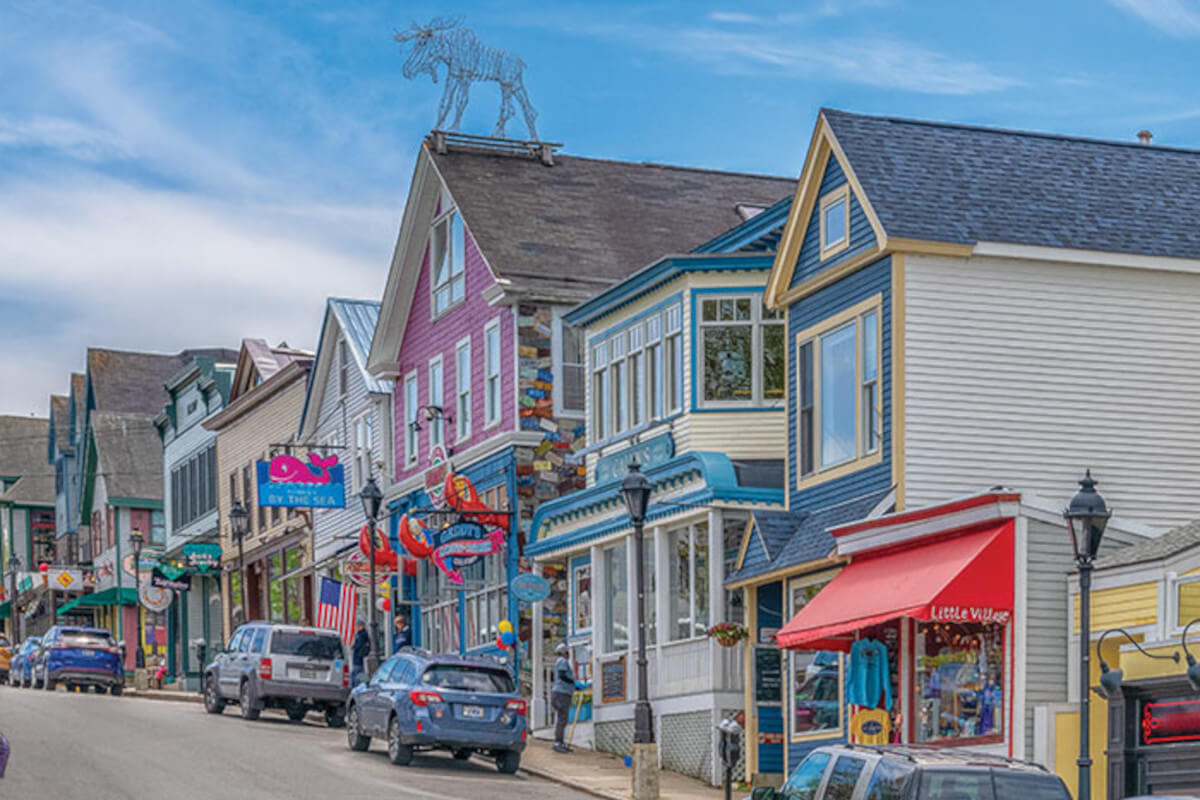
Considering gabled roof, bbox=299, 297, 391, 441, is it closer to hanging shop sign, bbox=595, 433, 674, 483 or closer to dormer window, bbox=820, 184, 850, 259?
hanging shop sign, bbox=595, 433, 674, 483

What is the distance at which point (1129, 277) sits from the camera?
27469mm

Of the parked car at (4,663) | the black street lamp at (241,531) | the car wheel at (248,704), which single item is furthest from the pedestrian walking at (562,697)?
the parked car at (4,663)

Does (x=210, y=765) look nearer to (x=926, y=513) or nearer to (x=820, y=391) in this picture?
(x=820, y=391)

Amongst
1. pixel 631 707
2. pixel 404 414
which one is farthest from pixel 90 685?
pixel 631 707

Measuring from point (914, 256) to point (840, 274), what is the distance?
161cm

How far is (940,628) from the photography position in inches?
990

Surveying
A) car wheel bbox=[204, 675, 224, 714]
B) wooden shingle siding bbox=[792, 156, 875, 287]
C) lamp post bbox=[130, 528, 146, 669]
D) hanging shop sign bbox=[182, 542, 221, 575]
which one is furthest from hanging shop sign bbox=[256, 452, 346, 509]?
wooden shingle siding bbox=[792, 156, 875, 287]

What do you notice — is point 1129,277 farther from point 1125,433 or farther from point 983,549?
point 983,549

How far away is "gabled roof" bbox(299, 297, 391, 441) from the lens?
1922 inches

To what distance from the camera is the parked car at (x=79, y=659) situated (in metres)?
49.4

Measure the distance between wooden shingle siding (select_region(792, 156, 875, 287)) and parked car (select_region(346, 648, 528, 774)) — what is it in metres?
6.80

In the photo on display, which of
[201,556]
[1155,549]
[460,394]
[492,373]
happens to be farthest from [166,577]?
[1155,549]

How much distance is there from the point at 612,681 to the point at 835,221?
879 centimetres

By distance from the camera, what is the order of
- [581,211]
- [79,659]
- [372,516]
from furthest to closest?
[79,659]
[581,211]
[372,516]
